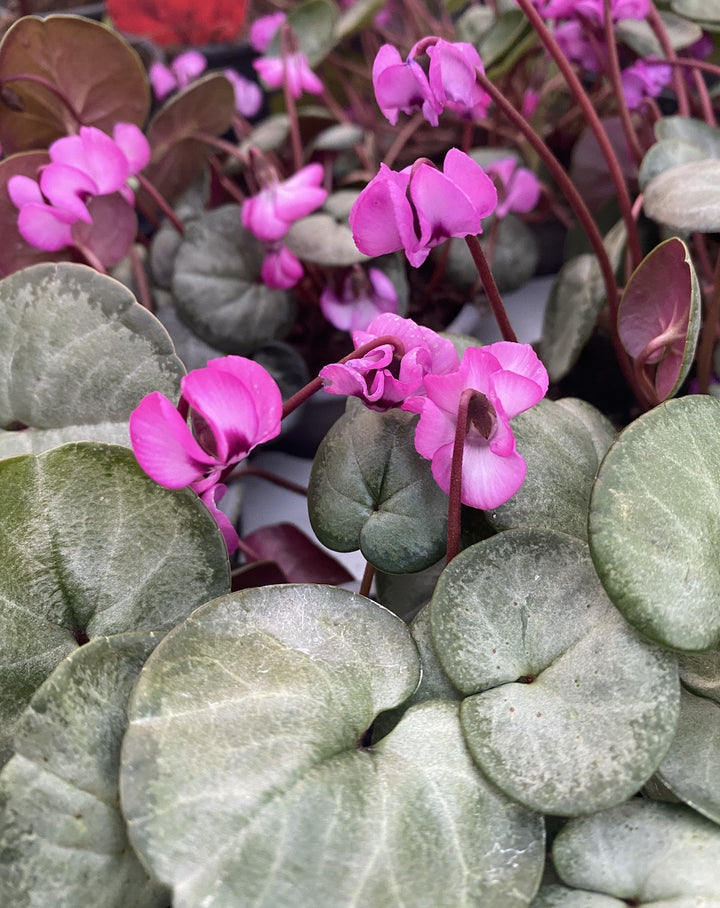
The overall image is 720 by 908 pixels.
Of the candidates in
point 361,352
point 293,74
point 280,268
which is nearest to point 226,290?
point 280,268

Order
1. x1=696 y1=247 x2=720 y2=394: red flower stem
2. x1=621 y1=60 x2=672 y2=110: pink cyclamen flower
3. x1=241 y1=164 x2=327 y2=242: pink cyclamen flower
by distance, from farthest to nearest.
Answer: x1=621 y1=60 x2=672 y2=110: pink cyclamen flower, x1=241 y1=164 x2=327 y2=242: pink cyclamen flower, x1=696 y1=247 x2=720 y2=394: red flower stem

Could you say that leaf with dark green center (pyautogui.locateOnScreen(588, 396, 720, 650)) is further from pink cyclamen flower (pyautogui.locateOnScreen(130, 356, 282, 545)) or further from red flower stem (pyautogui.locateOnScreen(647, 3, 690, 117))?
red flower stem (pyautogui.locateOnScreen(647, 3, 690, 117))

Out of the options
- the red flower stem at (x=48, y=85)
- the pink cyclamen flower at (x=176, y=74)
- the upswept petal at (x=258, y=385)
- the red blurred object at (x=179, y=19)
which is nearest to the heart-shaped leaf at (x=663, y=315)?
the upswept petal at (x=258, y=385)

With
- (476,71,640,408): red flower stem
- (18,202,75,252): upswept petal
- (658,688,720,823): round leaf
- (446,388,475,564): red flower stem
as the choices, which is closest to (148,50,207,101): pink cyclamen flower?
(18,202,75,252): upswept petal

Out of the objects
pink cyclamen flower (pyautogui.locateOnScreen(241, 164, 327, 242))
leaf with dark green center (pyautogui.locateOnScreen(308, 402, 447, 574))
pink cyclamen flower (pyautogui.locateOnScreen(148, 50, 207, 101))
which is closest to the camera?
leaf with dark green center (pyautogui.locateOnScreen(308, 402, 447, 574))

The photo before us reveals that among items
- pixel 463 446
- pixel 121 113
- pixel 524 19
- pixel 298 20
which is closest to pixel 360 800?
pixel 463 446
